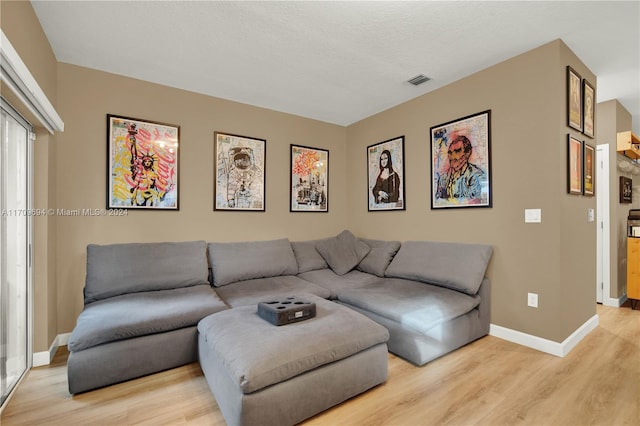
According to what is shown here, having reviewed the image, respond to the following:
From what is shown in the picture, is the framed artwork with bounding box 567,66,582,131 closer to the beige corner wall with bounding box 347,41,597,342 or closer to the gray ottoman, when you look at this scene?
the beige corner wall with bounding box 347,41,597,342

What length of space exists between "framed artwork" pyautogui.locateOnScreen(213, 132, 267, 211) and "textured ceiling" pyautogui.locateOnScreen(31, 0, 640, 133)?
23.7 inches

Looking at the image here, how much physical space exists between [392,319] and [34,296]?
2.77 meters

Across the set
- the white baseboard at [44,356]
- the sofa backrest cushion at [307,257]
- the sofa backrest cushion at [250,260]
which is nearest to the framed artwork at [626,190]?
the sofa backrest cushion at [307,257]

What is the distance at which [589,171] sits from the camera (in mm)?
2820

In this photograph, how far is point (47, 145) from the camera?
7.57 feet

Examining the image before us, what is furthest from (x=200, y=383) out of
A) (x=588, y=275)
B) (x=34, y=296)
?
(x=588, y=275)

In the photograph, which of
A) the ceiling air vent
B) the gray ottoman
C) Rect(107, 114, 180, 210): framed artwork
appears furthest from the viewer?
the ceiling air vent

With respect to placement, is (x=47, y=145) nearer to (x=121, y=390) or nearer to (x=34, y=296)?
(x=34, y=296)

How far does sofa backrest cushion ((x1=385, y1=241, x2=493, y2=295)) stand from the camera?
2.67 meters

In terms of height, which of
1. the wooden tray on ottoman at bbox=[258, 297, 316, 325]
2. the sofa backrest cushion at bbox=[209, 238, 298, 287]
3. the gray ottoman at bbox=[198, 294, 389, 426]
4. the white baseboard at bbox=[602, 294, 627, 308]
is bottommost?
the white baseboard at bbox=[602, 294, 627, 308]

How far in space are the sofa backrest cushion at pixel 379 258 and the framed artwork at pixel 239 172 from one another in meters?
1.46

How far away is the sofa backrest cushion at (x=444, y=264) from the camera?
2.67m

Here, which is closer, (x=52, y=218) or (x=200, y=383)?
(x=200, y=383)

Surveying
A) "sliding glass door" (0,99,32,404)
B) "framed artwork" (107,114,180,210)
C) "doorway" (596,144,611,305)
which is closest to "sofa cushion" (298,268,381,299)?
"framed artwork" (107,114,180,210)
